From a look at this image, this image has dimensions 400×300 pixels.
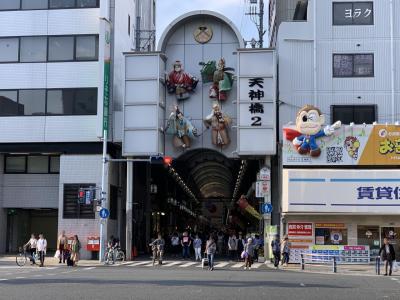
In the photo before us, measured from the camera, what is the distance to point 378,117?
37281 millimetres

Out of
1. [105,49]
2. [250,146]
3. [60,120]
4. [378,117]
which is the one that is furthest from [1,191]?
[378,117]

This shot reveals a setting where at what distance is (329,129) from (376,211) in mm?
5107

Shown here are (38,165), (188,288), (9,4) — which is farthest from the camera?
(38,165)

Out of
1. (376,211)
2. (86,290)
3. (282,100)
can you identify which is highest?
(282,100)

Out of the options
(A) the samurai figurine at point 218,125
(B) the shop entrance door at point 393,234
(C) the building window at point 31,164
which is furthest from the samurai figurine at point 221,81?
(B) the shop entrance door at point 393,234

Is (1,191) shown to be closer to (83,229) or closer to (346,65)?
(83,229)

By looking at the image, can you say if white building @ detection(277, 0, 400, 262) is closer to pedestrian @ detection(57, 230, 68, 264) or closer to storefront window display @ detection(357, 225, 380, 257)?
storefront window display @ detection(357, 225, 380, 257)

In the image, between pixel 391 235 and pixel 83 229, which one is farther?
pixel 83 229

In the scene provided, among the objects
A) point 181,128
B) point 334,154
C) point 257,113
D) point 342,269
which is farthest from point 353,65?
point 342,269

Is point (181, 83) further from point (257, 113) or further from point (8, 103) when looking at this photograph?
point (8, 103)

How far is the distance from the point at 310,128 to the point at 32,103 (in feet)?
57.6

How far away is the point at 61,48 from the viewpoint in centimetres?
4016

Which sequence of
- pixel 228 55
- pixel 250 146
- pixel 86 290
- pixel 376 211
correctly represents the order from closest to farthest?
pixel 86 290, pixel 376 211, pixel 250 146, pixel 228 55

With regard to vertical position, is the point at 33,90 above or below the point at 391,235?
above
